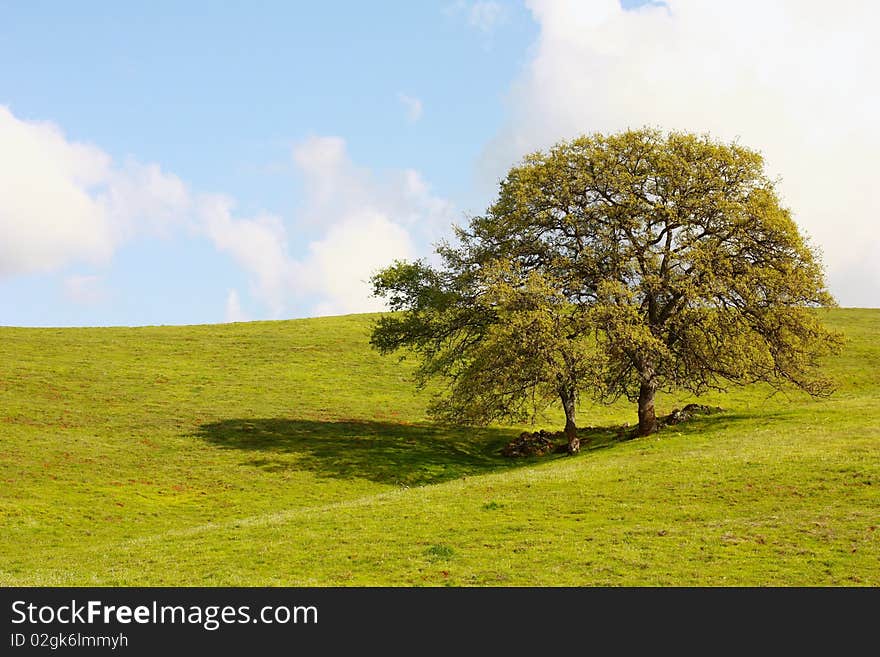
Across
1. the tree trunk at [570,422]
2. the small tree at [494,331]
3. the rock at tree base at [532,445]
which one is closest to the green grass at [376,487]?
the tree trunk at [570,422]

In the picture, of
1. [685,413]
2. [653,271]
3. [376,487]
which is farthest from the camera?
[685,413]

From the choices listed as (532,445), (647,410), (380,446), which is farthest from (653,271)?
(380,446)

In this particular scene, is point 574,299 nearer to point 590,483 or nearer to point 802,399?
point 590,483

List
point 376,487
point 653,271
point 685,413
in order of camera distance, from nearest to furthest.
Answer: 1. point 376,487
2. point 653,271
3. point 685,413

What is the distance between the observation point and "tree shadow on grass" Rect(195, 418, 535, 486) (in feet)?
156

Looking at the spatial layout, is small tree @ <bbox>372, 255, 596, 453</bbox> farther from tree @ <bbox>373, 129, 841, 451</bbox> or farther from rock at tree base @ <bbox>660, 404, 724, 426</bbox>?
rock at tree base @ <bbox>660, 404, 724, 426</bbox>

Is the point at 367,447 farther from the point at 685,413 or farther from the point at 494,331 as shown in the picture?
the point at 685,413

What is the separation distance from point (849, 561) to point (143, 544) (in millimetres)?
23254

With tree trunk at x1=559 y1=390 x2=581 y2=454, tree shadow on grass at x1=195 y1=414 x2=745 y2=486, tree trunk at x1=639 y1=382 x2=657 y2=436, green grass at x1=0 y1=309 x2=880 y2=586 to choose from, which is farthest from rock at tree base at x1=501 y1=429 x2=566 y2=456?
tree trunk at x1=639 y1=382 x2=657 y2=436

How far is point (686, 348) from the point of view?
166 feet

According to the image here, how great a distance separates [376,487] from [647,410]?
60.0 ft

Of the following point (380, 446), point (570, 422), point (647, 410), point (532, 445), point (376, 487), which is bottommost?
point (376, 487)

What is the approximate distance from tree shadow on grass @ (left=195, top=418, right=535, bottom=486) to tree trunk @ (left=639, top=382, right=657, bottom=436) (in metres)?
7.92

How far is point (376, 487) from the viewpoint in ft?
146
